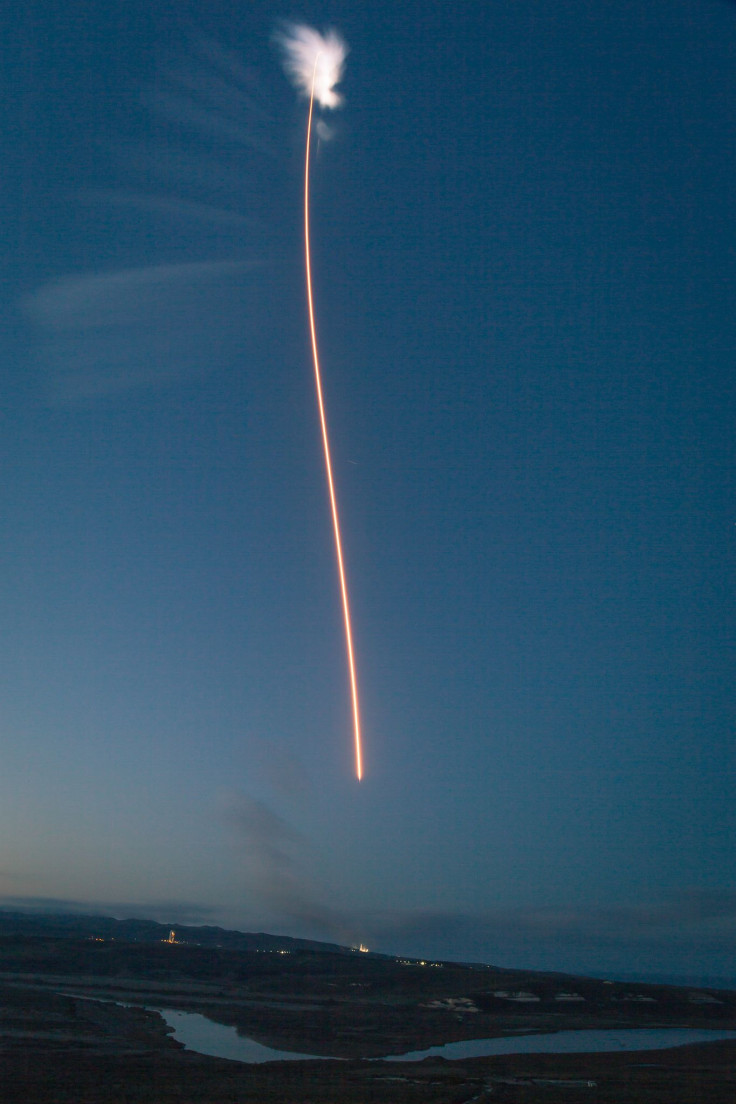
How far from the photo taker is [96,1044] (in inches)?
1361

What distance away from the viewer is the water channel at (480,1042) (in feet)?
119

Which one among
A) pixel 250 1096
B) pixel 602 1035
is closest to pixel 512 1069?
pixel 250 1096

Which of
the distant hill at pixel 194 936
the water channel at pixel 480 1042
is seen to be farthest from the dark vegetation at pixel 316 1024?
the distant hill at pixel 194 936

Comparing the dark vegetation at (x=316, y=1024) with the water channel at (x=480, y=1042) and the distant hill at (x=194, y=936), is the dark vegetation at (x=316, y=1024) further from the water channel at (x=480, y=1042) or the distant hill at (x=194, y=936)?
the distant hill at (x=194, y=936)

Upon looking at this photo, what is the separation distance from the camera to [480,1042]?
43156 mm

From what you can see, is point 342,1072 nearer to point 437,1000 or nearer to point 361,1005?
point 361,1005

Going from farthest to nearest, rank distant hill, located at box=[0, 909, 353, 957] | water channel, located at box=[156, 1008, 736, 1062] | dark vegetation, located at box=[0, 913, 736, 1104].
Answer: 1. distant hill, located at box=[0, 909, 353, 957]
2. water channel, located at box=[156, 1008, 736, 1062]
3. dark vegetation, located at box=[0, 913, 736, 1104]

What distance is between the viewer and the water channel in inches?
1423

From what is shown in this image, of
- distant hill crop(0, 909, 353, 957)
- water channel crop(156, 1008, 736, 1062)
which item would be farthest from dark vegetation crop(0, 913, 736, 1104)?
distant hill crop(0, 909, 353, 957)

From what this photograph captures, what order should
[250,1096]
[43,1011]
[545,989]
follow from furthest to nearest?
[545,989], [43,1011], [250,1096]

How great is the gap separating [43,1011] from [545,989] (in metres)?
40.5

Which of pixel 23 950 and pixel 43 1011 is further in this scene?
pixel 23 950

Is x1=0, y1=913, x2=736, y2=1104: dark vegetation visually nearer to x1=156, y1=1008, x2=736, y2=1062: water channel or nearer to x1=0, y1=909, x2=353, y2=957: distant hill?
x1=156, y1=1008, x2=736, y2=1062: water channel

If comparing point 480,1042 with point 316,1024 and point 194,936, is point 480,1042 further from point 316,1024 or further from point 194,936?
point 194,936
